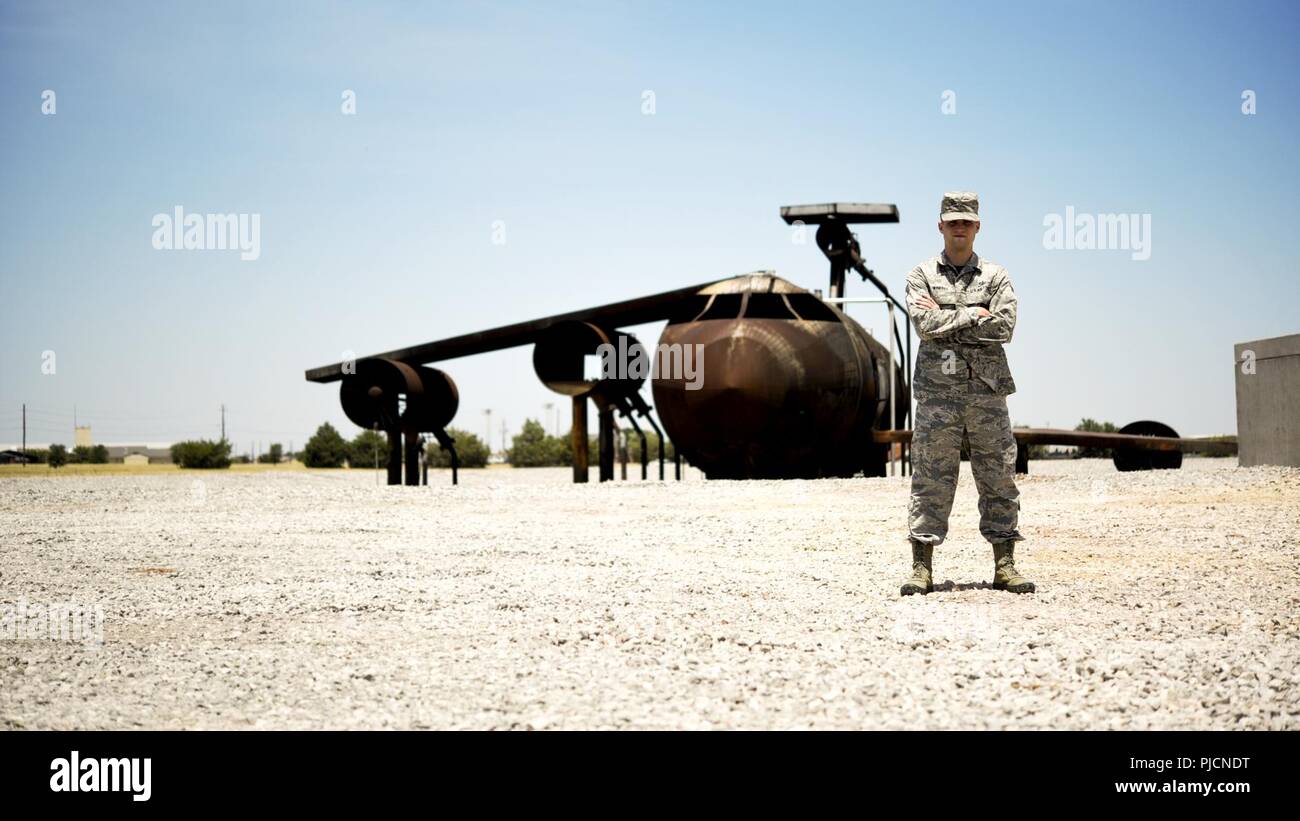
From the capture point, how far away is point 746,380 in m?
16.6

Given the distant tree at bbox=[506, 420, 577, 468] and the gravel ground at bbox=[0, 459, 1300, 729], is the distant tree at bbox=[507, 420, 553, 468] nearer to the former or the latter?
the distant tree at bbox=[506, 420, 577, 468]

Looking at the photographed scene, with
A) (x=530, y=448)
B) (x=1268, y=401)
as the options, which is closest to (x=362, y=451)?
(x=530, y=448)

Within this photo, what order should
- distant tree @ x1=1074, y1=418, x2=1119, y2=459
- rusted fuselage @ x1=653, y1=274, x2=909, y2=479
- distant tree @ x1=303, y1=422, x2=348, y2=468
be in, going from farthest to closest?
distant tree @ x1=303, y1=422, x2=348, y2=468 → distant tree @ x1=1074, y1=418, x2=1119, y2=459 → rusted fuselage @ x1=653, y1=274, x2=909, y2=479

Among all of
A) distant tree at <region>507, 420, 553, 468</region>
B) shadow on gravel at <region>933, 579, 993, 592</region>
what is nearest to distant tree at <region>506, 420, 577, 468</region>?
distant tree at <region>507, 420, 553, 468</region>

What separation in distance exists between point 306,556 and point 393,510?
461cm

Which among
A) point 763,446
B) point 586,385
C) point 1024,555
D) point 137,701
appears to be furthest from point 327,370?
point 137,701

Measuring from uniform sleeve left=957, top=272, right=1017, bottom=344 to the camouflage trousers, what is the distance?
24cm

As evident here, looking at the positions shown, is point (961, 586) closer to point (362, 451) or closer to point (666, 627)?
point (666, 627)

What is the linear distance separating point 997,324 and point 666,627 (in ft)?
7.82

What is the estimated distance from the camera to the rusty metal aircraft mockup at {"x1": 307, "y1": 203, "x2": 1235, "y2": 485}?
54.8 feet

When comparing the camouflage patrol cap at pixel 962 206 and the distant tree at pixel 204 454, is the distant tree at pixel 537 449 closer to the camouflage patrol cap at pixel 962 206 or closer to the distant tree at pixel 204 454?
the distant tree at pixel 204 454

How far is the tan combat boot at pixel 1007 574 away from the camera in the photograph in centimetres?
559
